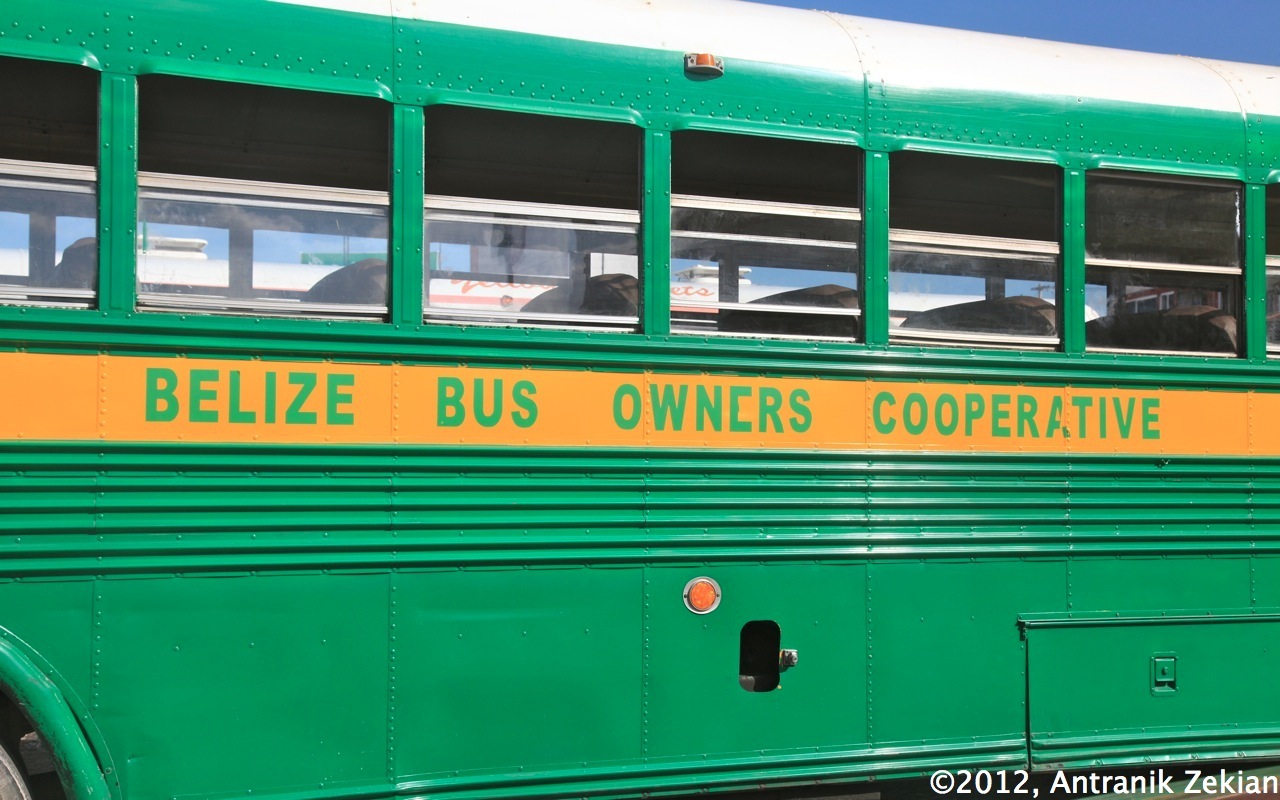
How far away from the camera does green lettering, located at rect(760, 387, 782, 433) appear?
4105 mm

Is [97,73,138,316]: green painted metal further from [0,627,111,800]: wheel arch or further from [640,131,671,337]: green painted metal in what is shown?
[640,131,671,337]: green painted metal

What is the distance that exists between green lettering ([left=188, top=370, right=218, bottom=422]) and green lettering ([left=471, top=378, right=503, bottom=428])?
84 centimetres

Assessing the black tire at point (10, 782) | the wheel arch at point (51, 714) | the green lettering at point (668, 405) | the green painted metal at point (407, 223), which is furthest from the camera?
the green lettering at point (668, 405)

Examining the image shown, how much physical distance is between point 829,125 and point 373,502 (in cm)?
222

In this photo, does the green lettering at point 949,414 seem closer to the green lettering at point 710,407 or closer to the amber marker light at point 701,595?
the green lettering at point 710,407

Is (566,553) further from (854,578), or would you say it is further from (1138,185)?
(1138,185)

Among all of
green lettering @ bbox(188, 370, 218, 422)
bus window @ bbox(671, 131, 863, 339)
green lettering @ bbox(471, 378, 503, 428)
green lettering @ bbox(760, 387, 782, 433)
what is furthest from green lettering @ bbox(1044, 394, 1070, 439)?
green lettering @ bbox(188, 370, 218, 422)

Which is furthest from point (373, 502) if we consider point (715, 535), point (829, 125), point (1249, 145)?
point (1249, 145)

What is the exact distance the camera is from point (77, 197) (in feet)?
11.5

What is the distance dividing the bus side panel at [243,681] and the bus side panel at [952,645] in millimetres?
1886

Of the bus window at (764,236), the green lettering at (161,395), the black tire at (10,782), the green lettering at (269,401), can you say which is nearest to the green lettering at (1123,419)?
the bus window at (764,236)

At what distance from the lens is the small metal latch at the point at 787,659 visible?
13.4 ft

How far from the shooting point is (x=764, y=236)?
4203 mm

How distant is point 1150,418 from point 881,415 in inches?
47.9
